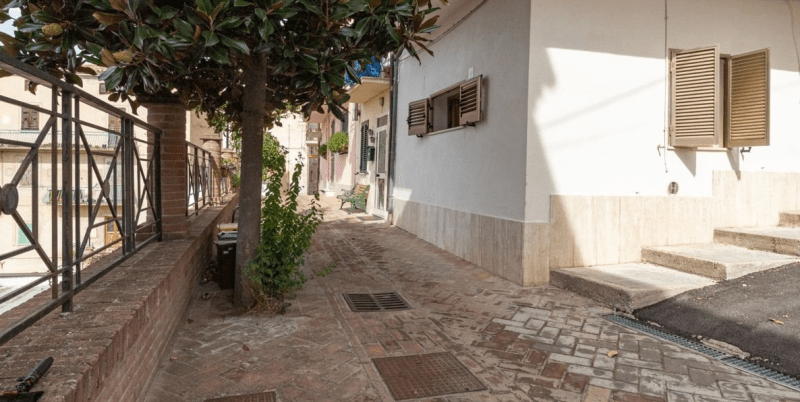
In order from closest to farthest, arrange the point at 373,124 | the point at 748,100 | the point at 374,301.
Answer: the point at 374,301
the point at 748,100
the point at 373,124

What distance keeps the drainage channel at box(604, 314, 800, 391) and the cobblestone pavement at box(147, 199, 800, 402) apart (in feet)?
0.30

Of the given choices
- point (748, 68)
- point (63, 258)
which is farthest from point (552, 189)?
point (63, 258)

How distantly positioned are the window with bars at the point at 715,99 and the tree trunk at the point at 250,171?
5312 millimetres

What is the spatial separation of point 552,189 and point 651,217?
59.9 inches

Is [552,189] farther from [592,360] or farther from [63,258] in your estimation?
[63,258]

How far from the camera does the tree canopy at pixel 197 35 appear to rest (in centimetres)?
280

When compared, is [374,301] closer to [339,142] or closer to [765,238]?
[765,238]

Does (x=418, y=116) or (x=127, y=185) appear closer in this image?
(x=127, y=185)

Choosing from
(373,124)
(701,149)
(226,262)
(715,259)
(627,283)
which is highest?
(373,124)

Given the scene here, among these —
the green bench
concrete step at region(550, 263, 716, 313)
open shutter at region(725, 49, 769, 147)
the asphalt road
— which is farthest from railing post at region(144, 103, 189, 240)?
the green bench

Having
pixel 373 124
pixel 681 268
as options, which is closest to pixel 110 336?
pixel 681 268

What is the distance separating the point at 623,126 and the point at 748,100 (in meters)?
1.89

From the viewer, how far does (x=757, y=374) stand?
130 inches

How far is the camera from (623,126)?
605 cm
